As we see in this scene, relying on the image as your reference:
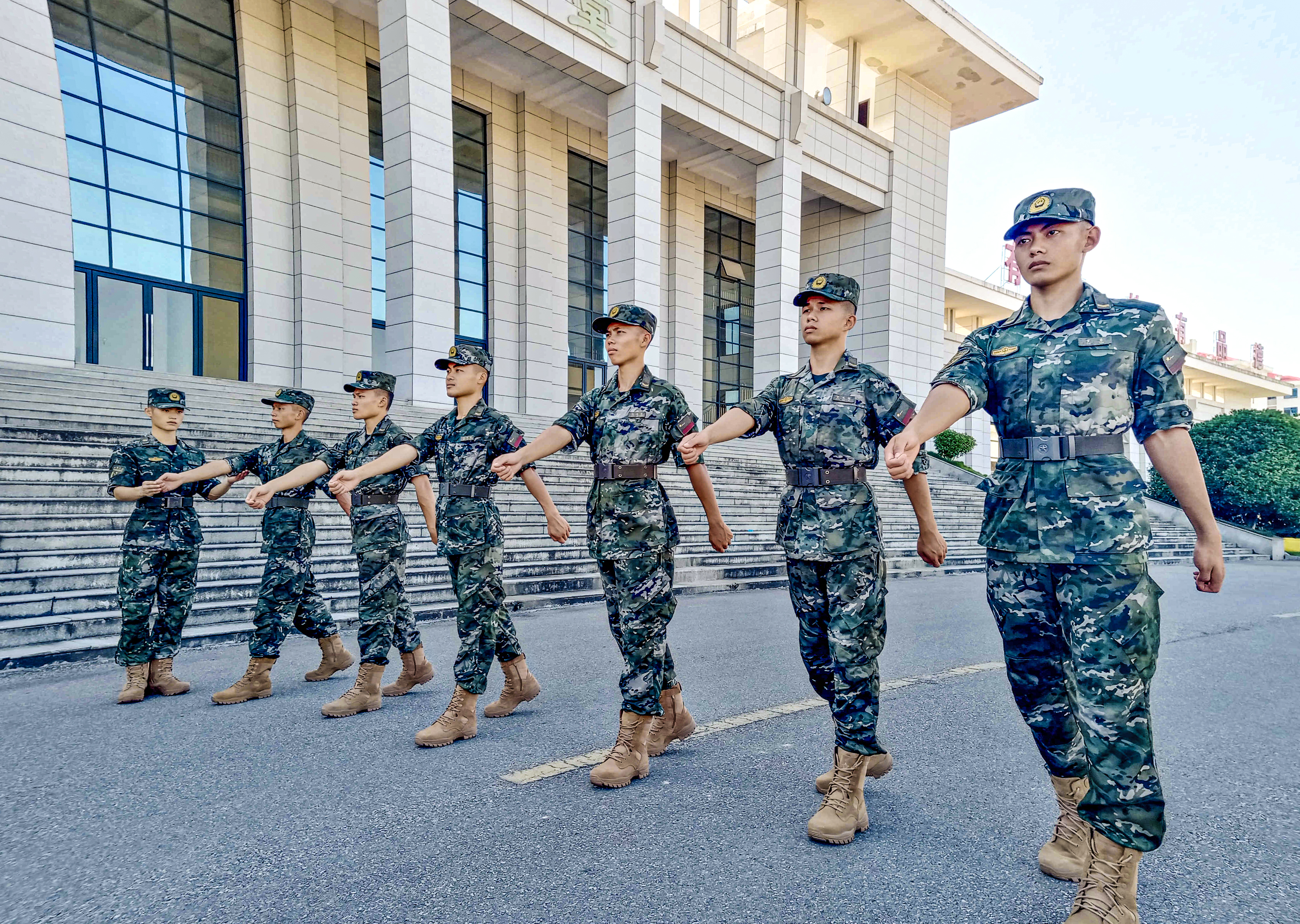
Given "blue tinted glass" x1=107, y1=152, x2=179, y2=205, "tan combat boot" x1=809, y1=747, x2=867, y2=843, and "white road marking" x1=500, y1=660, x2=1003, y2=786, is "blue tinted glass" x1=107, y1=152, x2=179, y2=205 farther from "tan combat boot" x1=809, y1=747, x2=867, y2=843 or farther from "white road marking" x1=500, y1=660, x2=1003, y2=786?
"tan combat boot" x1=809, y1=747, x2=867, y2=843

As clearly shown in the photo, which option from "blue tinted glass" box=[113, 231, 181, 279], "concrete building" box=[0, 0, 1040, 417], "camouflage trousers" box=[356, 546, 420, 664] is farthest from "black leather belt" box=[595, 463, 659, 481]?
"blue tinted glass" box=[113, 231, 181, 279]

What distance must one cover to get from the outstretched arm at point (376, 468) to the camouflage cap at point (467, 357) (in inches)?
21.1

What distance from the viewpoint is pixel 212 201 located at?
57.2ft

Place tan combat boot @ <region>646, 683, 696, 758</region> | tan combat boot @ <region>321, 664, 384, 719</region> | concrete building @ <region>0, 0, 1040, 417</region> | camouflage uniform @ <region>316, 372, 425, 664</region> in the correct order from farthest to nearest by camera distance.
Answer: concrete building @ <region>0, 0, 1040, 417</region>
camouflage uniform @ <region>316, 372, 425, 664</region>
tan combat boot @ <region>321, 664, 384, 719</region>
tan combat boot @ <region>646, 683, 696, 758</region>

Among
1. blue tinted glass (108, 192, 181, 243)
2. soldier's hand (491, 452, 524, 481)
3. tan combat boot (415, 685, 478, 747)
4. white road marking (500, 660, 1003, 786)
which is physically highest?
blue tinted glass (108, 192, 181, 243)

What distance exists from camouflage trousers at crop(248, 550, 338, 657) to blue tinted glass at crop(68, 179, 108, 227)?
1489 centimetres

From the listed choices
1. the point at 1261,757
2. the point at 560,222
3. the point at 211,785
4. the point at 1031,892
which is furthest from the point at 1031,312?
the point at 560,222

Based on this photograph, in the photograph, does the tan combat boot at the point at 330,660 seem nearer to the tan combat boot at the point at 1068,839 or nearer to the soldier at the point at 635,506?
the soldier at the point at 635,506

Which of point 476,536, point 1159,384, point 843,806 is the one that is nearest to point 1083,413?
point 1159,384

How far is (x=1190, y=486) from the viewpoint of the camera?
241cm

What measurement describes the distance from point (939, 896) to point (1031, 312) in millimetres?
1986

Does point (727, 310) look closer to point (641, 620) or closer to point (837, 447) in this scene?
point (641, 620)

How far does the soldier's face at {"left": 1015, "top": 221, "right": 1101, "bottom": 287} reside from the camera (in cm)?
255

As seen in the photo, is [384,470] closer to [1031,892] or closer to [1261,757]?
[1031,892]
